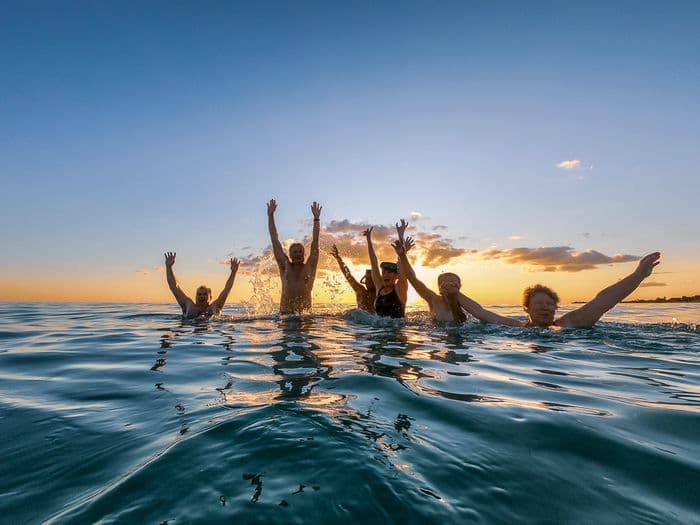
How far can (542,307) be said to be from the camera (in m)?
7.95

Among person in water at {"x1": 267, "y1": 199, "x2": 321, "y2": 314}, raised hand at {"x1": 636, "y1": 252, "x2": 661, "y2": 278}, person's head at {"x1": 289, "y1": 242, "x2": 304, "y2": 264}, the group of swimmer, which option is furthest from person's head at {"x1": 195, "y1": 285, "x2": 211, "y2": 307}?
raised hand at {"x1": 636, "y1": 252, "x2": 661, "y2": 278}

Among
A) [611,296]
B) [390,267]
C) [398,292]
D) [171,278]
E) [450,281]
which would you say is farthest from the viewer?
[171,278]

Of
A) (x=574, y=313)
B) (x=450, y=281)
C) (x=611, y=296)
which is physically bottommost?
(x=574, y=313)

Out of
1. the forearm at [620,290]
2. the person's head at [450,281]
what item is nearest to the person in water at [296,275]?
the person's head at [450,281]

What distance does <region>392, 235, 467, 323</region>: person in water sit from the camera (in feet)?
27.4

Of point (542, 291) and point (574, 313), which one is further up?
point (542, 291)

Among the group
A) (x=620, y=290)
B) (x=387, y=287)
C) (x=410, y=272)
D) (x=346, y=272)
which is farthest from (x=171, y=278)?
(x=620, y=290)

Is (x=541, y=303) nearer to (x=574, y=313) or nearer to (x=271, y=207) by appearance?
(x=574, y=313)

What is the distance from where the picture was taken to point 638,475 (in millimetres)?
2104

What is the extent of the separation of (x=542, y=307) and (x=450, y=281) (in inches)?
71.1

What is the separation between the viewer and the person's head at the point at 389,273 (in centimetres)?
1041

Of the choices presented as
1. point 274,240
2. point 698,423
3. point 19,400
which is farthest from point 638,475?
point 274,240

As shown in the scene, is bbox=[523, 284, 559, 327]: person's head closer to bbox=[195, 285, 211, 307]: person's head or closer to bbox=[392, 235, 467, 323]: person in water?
bbox=[392, 235, 467, 323]: person in water

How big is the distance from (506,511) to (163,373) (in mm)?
3953
